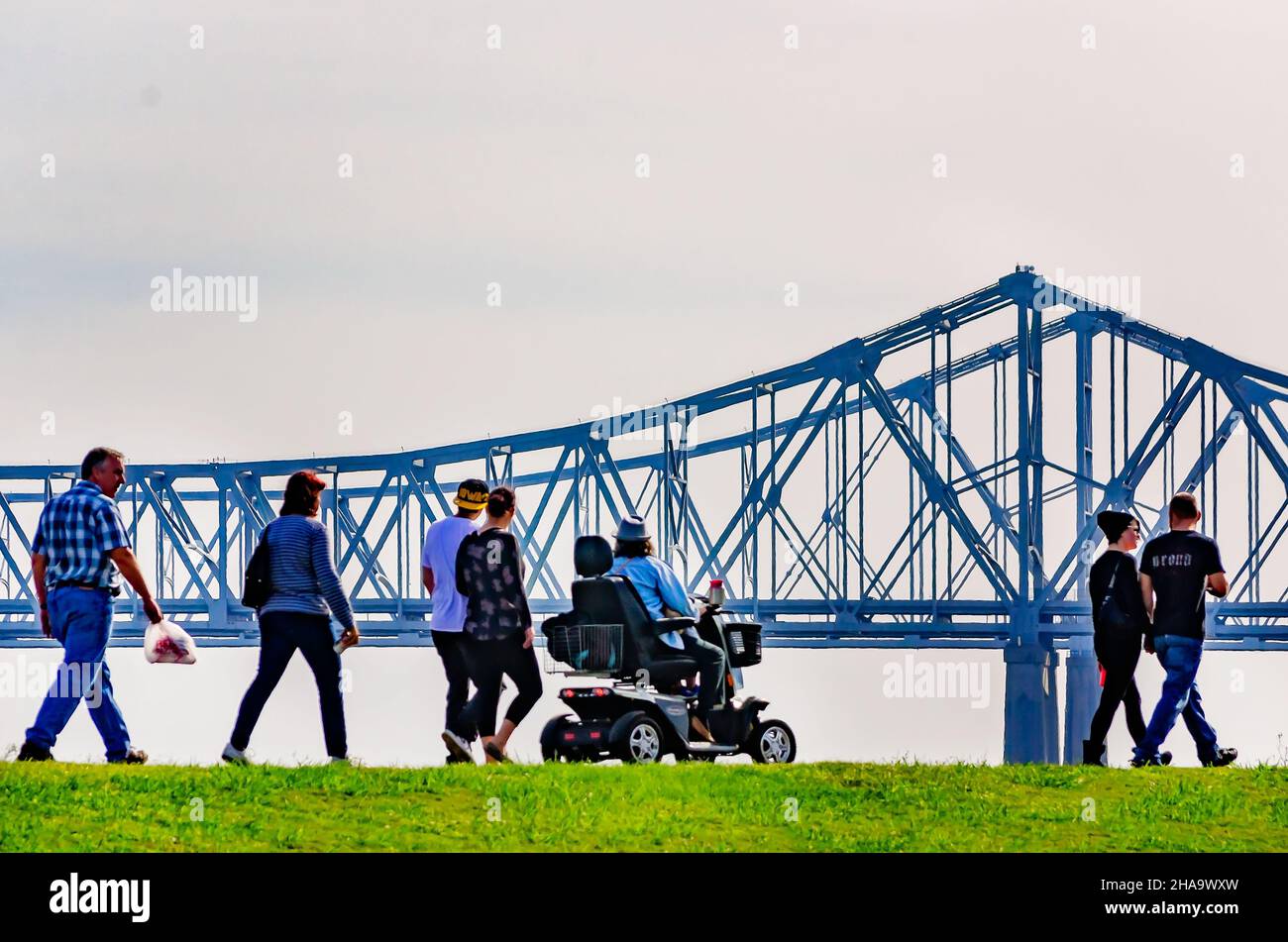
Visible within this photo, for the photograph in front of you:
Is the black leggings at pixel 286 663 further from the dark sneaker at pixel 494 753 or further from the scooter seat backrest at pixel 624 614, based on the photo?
the scooter seat backrest at pixel 624 614

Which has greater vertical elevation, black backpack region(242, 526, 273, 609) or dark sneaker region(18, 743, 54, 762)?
black backpack region(242, 526, 273, 609)

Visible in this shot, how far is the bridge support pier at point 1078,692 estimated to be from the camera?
68.4 metres

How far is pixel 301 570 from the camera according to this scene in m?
16.3

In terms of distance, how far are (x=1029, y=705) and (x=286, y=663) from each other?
52413 mm

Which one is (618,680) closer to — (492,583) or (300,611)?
(492,583)

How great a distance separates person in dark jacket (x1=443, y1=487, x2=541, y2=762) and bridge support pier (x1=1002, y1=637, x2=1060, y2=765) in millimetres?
50588

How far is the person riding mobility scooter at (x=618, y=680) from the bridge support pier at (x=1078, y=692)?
51.4 metres

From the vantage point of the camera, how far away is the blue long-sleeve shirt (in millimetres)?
17266

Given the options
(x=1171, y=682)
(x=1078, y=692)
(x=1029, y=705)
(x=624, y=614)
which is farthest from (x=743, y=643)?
(x=1078, y=692)

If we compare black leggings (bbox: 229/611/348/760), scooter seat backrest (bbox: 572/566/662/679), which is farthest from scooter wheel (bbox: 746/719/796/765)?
black leggings (bbox: 229/611/348/760)

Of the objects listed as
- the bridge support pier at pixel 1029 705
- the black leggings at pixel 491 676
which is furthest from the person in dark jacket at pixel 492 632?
the bridge support pier at pixel 1029 705

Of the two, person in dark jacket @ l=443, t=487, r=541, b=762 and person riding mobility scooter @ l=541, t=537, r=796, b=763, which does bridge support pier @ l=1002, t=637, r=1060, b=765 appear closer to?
person riding mobility scooter @ l=541, t=537, r=796, b=763
